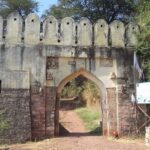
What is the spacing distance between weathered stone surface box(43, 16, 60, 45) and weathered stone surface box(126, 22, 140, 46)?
99.6 inches

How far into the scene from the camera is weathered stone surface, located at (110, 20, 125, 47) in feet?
42.5

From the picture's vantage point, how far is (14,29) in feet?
41.2

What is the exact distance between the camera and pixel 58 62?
12.6 meters

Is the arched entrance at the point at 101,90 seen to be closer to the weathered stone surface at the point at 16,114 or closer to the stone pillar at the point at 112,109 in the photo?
the stone pillar at the point at 112,109

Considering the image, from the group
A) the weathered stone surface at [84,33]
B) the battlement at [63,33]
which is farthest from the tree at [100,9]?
the weathered stone surface at [84,33]

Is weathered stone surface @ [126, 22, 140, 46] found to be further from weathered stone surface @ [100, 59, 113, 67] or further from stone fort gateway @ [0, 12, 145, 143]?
weathered stone surface @ [100, 59, 113, 67]

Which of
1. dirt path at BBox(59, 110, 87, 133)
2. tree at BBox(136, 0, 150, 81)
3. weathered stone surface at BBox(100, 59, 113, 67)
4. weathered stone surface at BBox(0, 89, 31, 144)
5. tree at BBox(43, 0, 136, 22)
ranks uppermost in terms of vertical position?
tree at BBox(43, 0, 136, 22)

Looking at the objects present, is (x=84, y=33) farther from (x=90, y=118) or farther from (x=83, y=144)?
(x=90, y=118)

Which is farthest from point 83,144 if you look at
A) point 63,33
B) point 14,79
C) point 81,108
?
point 81,108

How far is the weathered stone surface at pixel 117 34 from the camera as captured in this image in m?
13.0

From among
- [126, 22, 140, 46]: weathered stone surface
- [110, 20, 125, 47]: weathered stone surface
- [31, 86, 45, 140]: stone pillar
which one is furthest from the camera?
[126, 22, 140, 46]: weathered stone surface

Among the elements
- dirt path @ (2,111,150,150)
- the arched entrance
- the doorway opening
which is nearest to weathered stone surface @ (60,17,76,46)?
the arched entrance

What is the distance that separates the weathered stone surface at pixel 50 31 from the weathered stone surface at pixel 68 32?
20cm

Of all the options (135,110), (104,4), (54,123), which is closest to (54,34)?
(54,123)
